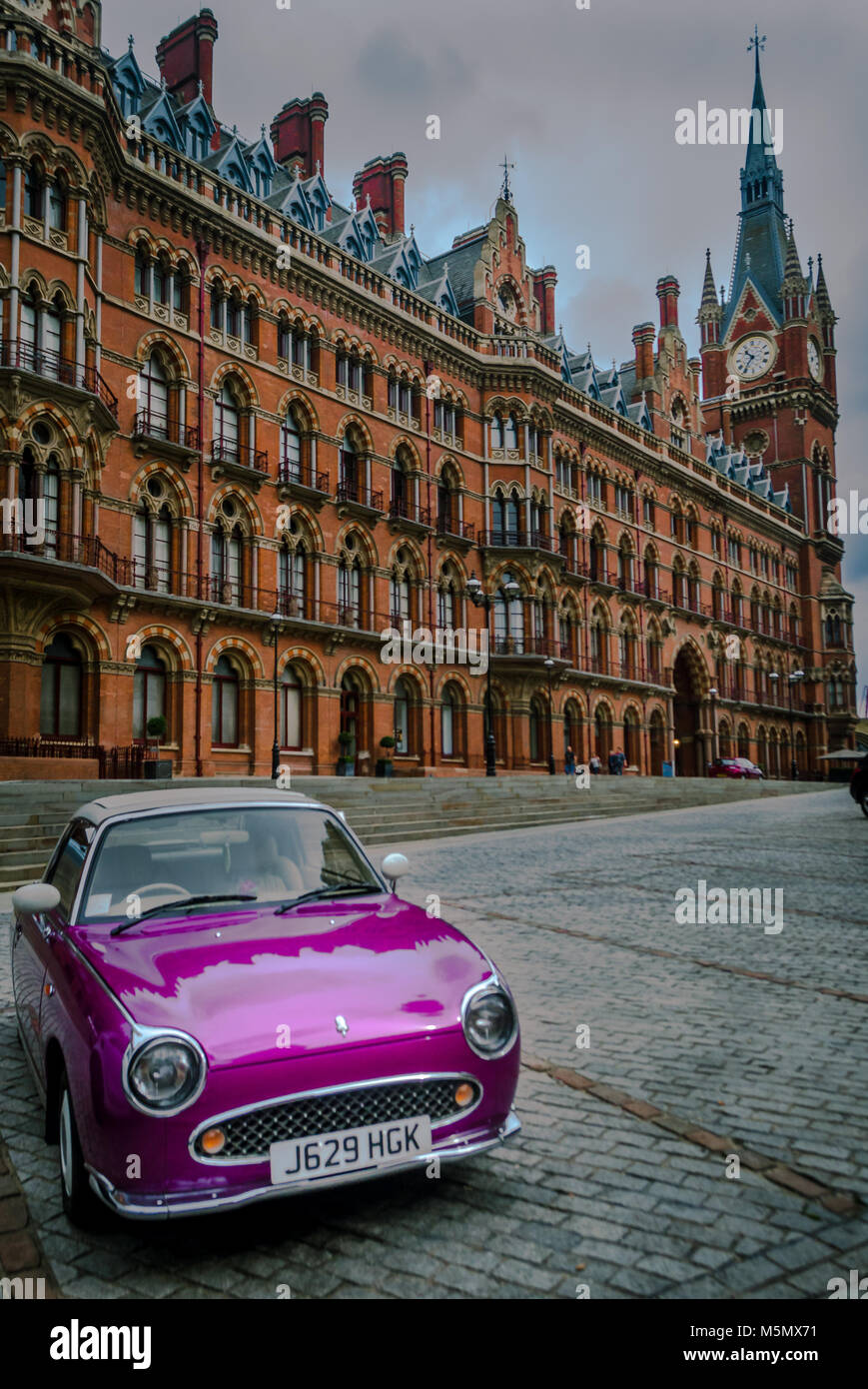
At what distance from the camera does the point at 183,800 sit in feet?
15.2

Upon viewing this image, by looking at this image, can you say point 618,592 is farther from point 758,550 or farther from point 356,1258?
→ point 356,1258

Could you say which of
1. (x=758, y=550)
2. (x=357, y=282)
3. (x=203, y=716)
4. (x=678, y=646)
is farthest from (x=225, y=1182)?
(x=758, y=550)

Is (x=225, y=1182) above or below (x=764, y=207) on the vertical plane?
→ below

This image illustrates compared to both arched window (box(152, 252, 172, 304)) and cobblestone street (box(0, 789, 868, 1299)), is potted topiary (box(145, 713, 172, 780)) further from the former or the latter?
cobblestone street (box(0, 789, 868, 1299))

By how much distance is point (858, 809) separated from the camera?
1065 inches

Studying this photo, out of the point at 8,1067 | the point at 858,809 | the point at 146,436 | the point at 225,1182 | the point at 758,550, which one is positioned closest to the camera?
the point at 225,1182

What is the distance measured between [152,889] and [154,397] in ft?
82.2

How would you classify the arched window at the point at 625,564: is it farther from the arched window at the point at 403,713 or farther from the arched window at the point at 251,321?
the arched window at the point at 251,321

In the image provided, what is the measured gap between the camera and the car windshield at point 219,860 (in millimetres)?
4176

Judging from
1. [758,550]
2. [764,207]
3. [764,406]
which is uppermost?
[764,207]

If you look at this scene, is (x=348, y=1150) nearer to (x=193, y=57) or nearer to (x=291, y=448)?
(x=291, y=448)

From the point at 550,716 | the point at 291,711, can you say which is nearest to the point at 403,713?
the point at 291,711
